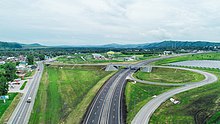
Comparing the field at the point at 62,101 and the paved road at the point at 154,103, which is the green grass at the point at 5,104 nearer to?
the field at the point at 62,101

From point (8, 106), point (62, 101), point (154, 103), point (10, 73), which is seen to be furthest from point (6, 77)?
point (154, 103)

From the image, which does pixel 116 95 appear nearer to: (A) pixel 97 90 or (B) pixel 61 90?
(A) pixel 97 90

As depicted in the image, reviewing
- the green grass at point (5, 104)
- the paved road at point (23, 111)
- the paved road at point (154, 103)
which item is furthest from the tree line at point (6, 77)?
the paved road at point (154, 103)

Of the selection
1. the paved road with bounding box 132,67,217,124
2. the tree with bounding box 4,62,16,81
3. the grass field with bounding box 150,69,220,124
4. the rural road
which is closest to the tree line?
the tree with bounding box 4,62,16,81

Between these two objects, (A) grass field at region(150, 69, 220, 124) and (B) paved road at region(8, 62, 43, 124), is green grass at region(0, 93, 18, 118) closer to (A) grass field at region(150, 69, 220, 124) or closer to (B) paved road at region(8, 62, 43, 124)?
(B) paved road at region(8, 62, 43, 124)

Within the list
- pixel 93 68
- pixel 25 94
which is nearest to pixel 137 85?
pixel 25 94

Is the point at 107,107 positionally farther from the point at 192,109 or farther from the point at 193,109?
the point at 193,109
